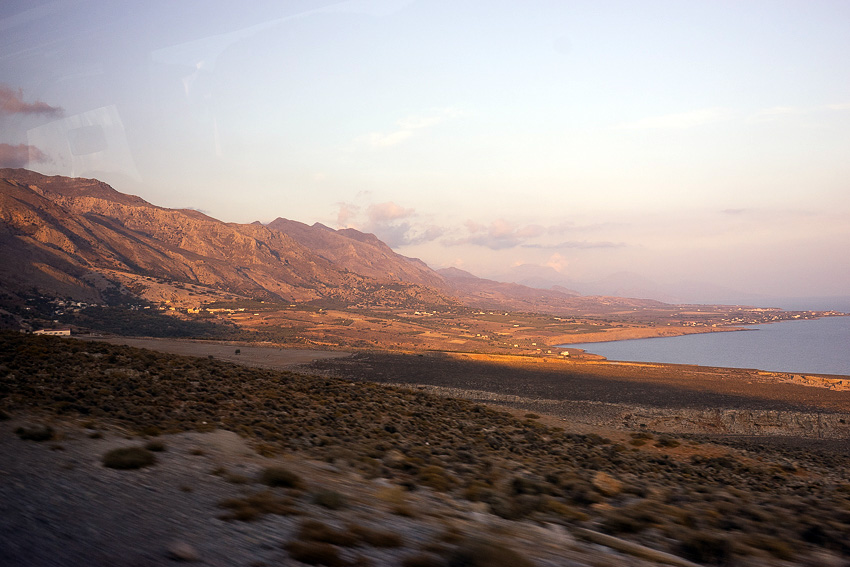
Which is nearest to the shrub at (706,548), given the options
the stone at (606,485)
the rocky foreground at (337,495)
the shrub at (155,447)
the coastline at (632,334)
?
the rocky foreground at (337,495)

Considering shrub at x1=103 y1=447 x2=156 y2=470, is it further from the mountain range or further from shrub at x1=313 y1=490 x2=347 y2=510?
the mountain range

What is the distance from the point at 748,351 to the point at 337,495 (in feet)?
418

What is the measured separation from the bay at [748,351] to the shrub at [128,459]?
9152 cm

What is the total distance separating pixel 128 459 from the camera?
5.91m

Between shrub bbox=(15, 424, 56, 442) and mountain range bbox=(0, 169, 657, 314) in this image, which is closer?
shrub bbox=(15, 424, 56, 442)

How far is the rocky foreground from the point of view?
3.88 m

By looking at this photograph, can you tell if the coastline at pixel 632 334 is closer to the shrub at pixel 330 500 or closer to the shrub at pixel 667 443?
the shrub at pixel 667 443

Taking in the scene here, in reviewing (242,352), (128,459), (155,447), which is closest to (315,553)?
(128,459)

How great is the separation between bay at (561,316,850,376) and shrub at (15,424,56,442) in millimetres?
92239

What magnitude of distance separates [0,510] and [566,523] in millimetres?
5554

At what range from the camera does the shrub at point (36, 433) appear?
6.70 meters

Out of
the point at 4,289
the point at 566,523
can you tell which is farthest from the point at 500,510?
the point at 4,289

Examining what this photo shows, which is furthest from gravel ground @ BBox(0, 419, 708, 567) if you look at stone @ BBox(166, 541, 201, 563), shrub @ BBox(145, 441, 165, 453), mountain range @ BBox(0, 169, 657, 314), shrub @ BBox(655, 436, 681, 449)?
mountain range @ BBox(0, 169, 657, 314)

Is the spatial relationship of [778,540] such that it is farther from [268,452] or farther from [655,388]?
[655,388]
